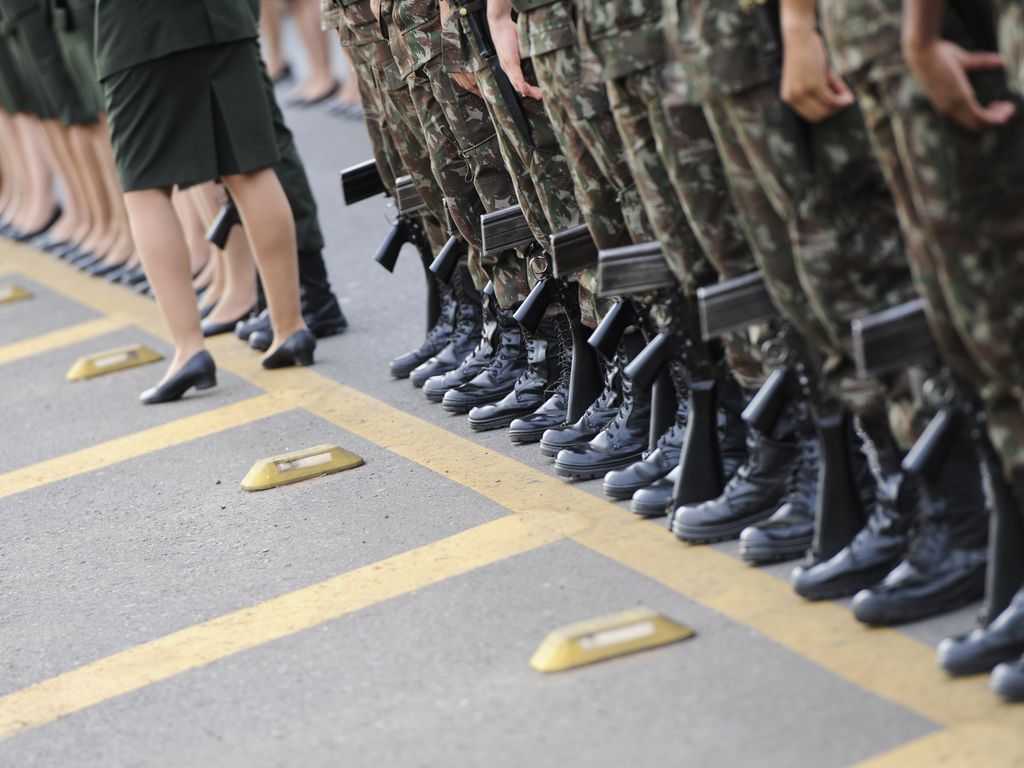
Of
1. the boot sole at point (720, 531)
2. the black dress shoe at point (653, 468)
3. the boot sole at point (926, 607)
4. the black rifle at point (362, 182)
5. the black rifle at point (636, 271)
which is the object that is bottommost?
the boot sole at point (926, 607)

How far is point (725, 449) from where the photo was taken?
3980 millimetres

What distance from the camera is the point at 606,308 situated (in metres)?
4.46

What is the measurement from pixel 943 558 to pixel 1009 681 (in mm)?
419

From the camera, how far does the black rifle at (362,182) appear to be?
19.5 ft

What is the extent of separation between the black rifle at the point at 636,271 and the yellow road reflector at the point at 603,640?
2.76 feet

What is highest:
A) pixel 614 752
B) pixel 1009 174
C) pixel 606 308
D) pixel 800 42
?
pixel 800 42

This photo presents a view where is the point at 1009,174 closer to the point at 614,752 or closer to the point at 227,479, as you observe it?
the point at 614,752

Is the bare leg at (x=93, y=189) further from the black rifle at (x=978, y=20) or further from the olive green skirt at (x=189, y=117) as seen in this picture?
the black rifle at (x=978, y=20)

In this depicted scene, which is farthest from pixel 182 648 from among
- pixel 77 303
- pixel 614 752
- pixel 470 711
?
pixel 77 303

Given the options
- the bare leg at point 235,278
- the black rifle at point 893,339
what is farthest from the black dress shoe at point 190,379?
the black rifle at point 893,339

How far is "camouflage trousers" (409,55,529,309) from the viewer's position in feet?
15.9

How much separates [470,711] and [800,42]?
133 cm

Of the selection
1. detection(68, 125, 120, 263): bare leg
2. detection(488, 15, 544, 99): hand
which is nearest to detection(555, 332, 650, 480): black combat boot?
detection(488, 15, 544, 99): hand

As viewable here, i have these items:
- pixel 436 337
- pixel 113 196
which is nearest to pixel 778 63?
pixel 436 337
